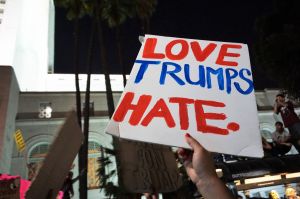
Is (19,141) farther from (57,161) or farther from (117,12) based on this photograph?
(57,161)

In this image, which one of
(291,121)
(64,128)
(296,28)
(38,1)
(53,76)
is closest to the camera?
(64,128)

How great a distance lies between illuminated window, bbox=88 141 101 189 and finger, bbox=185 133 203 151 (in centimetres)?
2333

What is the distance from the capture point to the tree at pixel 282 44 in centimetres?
1034

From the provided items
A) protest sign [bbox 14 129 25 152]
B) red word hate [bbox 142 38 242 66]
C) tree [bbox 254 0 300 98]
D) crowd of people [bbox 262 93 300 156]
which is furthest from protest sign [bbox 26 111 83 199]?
protest sign [bbox 14 129 25 152]

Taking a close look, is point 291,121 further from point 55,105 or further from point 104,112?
point 55,105

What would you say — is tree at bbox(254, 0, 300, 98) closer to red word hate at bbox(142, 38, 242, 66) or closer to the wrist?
red word hate at bbox(142, 38, 242, 66)

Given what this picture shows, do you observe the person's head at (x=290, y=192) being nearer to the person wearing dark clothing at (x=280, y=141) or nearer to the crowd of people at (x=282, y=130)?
the crowd of people at (x=282, y=130)

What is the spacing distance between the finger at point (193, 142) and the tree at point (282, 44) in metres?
9.21

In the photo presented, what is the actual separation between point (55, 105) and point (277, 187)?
20.5m

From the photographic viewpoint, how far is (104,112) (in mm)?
28703

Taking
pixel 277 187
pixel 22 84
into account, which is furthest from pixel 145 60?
pixel 22 84

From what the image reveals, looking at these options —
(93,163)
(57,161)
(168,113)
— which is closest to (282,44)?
(168,113)

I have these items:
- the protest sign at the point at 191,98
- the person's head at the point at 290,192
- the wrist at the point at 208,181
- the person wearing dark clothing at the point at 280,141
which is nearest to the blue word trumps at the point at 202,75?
→ the protest sign at the point at 191,98

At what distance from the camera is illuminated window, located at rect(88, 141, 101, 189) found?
24.6 metres
